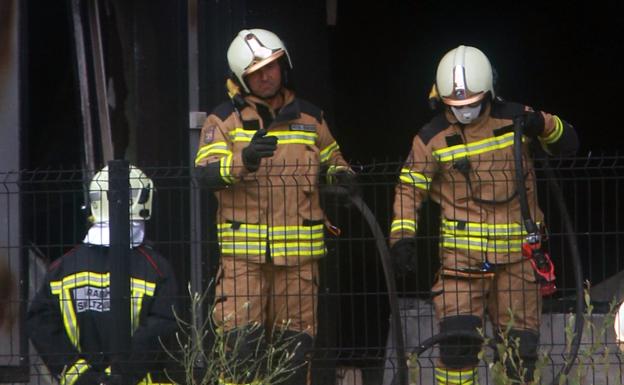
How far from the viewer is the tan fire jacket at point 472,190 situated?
20.6 feet

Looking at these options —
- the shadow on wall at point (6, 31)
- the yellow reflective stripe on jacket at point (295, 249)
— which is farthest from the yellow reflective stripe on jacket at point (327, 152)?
the shadow on wall at point (6, 31)

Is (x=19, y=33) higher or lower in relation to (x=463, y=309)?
higher

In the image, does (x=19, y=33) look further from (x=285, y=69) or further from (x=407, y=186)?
(x=407, y=186)

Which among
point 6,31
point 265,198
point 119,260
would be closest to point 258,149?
point 265,198

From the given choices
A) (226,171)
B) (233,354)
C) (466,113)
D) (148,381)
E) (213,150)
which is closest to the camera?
(233,354)

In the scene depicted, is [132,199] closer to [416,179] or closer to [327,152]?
[327,152]

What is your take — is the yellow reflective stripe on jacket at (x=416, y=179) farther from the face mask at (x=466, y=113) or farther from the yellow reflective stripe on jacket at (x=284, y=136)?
the yellow reflective stripe on jacket at (x=284, y=136)

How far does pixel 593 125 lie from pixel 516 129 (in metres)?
3.95

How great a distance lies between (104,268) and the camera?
6078mm

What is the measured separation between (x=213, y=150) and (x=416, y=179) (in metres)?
0.93

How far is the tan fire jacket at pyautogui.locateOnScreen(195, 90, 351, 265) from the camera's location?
622 centimetres

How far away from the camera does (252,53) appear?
654cm

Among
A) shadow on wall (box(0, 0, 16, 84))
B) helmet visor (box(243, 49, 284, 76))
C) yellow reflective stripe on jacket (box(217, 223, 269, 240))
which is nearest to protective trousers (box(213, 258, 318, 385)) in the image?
yellow reflective stripe on jacket (box(217, 223, 269, 240))

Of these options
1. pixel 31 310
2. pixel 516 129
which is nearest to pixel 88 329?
pixel 31 310
